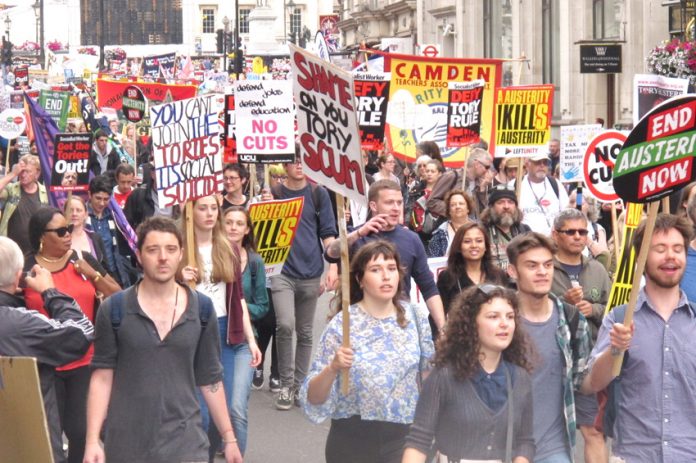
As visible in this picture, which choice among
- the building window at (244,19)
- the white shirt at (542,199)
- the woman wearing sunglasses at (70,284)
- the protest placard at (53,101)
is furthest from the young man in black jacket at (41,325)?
the building window at (244,19)

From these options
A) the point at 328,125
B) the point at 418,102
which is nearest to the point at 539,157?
the point at 418,102

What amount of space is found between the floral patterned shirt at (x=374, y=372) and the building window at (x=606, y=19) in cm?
2728

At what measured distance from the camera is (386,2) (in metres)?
A: 62.3

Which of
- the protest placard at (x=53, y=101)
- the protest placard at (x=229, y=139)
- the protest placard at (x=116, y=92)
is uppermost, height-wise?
the protest placard at (x=116, y=92)

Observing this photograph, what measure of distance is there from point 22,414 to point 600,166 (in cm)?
650

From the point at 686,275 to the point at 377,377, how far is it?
144 centimetres

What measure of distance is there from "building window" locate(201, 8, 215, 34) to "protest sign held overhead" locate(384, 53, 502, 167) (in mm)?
132125

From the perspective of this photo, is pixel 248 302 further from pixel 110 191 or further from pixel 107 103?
pixel 107 103

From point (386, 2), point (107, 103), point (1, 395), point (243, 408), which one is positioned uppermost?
point (386, 2)

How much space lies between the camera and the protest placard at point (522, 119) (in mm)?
14398

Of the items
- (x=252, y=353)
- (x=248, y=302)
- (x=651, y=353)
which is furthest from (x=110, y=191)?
(x=651, y=353)

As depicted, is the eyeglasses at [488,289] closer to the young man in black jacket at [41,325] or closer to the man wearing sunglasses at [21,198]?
the young man in black jacket at [41,325]

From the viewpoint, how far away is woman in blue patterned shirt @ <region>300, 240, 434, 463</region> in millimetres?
6070

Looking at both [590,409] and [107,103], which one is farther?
[107,103]
